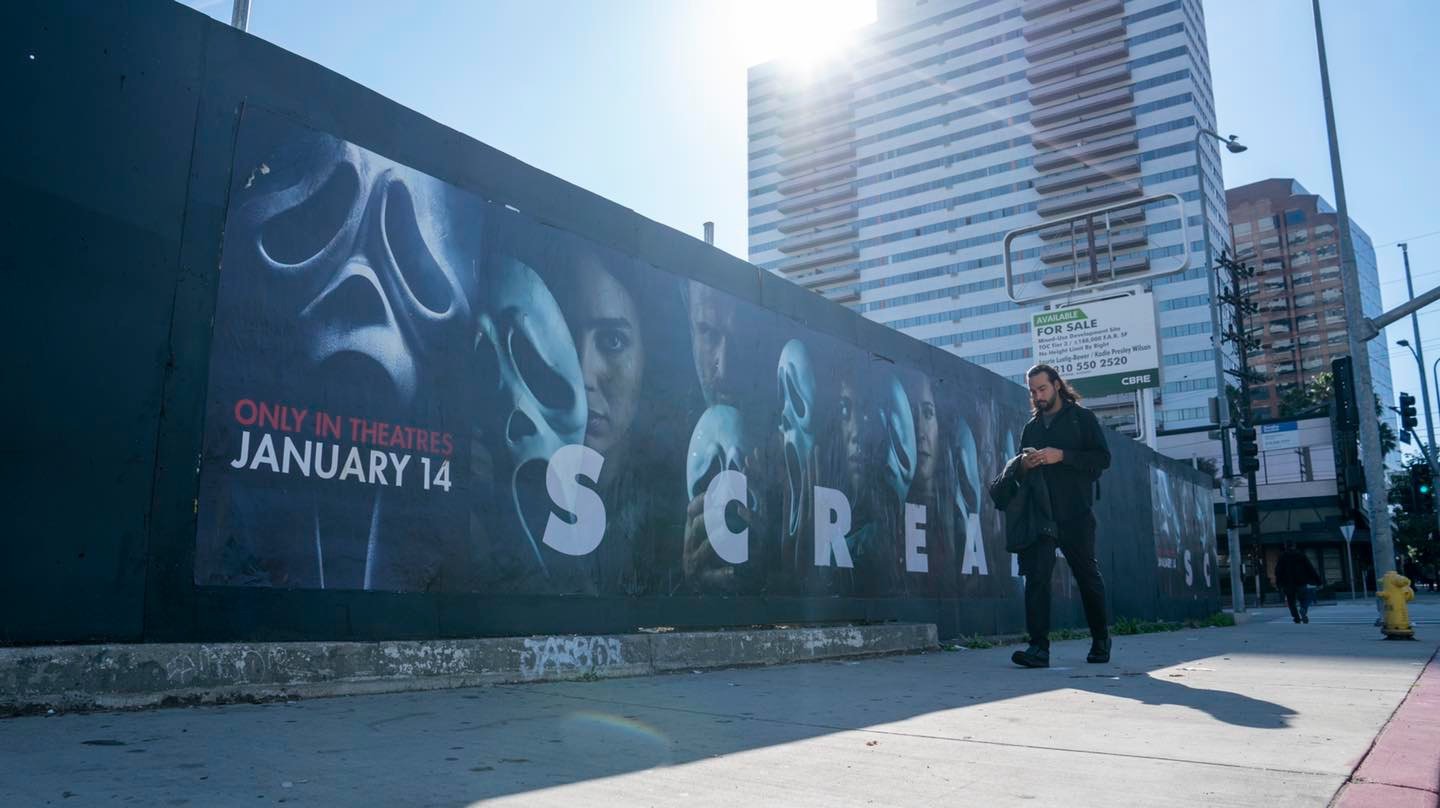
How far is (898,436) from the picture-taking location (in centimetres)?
964

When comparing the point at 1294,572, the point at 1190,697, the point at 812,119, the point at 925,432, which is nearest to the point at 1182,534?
the point at 1294,572

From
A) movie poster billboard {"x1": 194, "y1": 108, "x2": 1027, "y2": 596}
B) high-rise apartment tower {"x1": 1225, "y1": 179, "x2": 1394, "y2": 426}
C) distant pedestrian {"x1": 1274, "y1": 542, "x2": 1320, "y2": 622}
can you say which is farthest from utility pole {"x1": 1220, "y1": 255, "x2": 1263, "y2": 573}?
high-rise apartment tower {"x1": 1225, "y1": 179, "x2": 1394, "y2": 426}

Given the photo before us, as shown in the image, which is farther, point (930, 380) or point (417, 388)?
point (930, 380)

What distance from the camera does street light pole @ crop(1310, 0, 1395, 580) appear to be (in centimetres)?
1260

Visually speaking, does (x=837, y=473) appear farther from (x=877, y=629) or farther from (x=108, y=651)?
(x=108, y=651)

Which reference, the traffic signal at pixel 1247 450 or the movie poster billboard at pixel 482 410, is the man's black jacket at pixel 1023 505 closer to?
the movie poster billboard at pixel 482 410

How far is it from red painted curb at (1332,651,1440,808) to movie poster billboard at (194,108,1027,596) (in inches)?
154

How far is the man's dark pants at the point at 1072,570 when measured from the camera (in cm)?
637

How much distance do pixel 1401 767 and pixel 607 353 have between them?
15.0 feet

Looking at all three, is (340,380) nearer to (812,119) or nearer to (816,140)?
(816,140)

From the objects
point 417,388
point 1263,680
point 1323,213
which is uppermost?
point 1323,213

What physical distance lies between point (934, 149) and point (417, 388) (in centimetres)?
10398

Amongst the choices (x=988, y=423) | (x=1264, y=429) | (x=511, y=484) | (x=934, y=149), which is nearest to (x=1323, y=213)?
(x=934, y=149)

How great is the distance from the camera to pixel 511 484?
17.6ft
